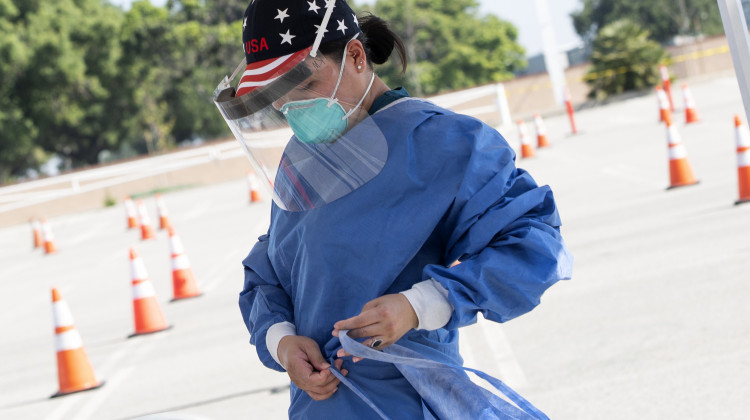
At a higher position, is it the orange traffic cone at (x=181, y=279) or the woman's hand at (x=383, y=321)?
the woman's hand at (x=383, y=321)

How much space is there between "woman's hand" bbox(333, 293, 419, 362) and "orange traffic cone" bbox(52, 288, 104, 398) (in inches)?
229

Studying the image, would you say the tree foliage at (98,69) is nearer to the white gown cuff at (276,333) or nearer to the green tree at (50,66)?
the green tree at (50,66)

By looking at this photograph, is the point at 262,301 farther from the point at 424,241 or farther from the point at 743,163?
the point at 743,163

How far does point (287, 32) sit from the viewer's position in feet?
7.81

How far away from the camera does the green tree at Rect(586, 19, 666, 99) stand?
37.5 metres

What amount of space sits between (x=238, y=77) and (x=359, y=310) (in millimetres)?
749

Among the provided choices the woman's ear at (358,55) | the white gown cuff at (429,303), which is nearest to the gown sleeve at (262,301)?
the white gown cuff at (429,303)

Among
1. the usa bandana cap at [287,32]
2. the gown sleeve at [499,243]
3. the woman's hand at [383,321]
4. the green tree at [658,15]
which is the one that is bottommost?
the green tree at [658,15]

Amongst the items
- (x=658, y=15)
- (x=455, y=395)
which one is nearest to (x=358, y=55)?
(x=455, y=395)

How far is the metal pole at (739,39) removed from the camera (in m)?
2.79

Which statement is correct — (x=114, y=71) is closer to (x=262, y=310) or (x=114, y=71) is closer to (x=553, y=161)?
(x=553, y=161)

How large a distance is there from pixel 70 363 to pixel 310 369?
5.70 m

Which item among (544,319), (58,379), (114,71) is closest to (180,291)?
(58,379)

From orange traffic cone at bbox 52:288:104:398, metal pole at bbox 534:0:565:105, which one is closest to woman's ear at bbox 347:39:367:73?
orange traffic cone at bbox 52:288:104:398
